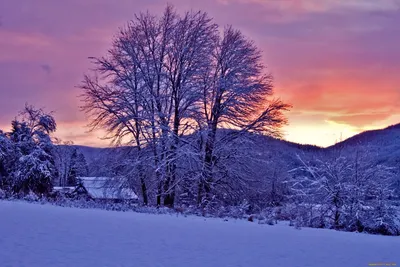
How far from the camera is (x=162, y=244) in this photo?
9938mm

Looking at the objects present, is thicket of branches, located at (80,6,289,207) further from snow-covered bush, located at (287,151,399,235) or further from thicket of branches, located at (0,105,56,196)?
thicket of branches, located at (0,105,56,196)

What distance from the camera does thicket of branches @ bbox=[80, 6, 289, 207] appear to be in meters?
22.1

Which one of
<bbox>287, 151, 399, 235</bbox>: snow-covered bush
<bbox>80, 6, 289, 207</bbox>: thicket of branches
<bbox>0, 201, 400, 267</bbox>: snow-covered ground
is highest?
<bbox>80, 6, 289, 207</bbox>: thicket of branches

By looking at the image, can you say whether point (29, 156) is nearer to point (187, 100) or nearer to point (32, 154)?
point (32, 154)

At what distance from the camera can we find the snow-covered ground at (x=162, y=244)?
8258mm

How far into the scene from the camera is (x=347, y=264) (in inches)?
369

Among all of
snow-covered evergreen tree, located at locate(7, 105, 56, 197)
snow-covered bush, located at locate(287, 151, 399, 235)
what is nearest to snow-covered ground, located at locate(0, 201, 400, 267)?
snow-covered bush, located at locate(287, 151, 399, 235)

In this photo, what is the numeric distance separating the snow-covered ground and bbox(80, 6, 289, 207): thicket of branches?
8292mm

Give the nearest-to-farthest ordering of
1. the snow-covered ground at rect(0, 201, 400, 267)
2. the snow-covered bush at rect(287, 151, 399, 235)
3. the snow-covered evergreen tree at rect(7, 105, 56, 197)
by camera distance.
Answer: the snow-covered ground at rect(0, 201, 400, 267)
the snow-covered bush at rect(287, 151, 399, 235)
the snow-covered evergreen tree at rect(7, 105, 56, 197)

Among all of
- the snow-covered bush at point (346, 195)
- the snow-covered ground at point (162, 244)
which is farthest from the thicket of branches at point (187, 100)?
the snow-covered ground at point (162, 244)

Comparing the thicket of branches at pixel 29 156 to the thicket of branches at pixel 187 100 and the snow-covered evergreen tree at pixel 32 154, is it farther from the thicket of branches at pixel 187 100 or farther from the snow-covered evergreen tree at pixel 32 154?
the thicket of branches at pixel 187 100

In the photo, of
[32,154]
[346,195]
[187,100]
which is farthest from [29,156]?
[346,195]

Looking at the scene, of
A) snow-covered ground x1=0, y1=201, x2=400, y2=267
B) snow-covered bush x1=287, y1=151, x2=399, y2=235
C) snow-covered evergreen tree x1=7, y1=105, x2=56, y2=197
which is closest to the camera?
snow-covered ground x1=0, y1=201, x2=400, y2=267

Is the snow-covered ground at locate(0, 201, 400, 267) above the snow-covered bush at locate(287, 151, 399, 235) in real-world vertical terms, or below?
below
